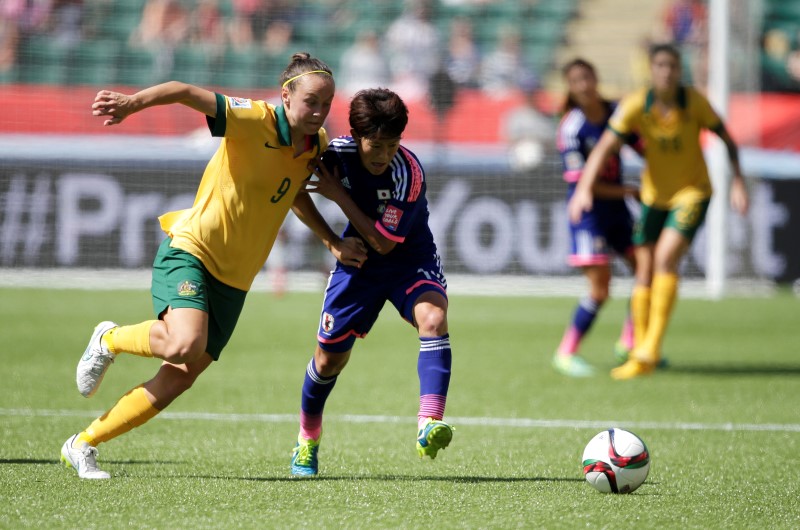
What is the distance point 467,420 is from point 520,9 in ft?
45.2

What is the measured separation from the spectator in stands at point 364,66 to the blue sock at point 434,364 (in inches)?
545

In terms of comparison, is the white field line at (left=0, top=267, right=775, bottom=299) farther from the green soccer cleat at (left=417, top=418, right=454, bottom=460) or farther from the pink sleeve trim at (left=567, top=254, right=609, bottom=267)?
the green soccer cleat at (left=417, top=418, right=454, bottom=460)

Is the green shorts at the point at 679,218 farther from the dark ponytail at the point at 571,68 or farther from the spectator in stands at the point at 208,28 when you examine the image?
the spectator in stands at the point at 208,28

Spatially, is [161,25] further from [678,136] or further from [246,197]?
[246,197]

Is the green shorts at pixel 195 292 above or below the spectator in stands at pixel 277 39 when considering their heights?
below

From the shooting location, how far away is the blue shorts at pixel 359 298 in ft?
16.3

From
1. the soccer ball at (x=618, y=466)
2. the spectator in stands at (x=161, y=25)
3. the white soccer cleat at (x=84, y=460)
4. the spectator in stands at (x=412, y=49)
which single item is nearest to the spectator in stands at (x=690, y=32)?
the spectator in stands at (x=412, y=49)

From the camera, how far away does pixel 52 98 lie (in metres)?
17.5

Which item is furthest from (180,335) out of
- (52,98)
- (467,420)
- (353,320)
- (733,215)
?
(52,98)

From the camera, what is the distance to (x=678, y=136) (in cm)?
855

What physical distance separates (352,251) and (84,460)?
4.63 ft

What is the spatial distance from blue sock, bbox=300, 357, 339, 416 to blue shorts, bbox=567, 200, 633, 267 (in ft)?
13.1

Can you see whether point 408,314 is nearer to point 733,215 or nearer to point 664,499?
point 664,499

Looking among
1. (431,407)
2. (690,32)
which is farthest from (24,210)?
(431,407)
